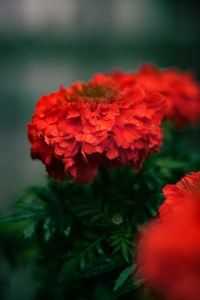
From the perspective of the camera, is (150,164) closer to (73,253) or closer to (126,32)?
(73,253)

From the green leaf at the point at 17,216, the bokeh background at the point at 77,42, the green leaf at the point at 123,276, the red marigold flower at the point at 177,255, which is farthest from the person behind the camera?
the bokeh background at the point at 77,42

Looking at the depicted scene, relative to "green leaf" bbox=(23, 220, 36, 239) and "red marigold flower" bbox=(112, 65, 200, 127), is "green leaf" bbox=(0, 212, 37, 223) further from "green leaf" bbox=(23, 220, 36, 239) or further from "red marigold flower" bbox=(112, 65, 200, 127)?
"red marigold flower" bbox=(112, 65, 200, 127)

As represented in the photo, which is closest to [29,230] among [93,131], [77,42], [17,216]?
[17,216]

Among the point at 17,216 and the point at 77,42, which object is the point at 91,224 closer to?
the point at 17,216

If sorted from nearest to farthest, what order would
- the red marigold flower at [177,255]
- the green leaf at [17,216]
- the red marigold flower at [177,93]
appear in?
the red marigold flower at [177,255], the green leaf at [17,216], the red marigold flower at [177,93]

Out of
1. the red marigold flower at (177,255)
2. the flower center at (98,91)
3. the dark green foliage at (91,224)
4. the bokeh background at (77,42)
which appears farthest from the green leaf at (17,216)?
the bokeh background at (77,42)

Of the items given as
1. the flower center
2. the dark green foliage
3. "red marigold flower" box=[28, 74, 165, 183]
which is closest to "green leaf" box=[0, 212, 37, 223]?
the dark green foliage

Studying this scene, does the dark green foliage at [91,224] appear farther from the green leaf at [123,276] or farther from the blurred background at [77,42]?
the blurred background at [77,42]
